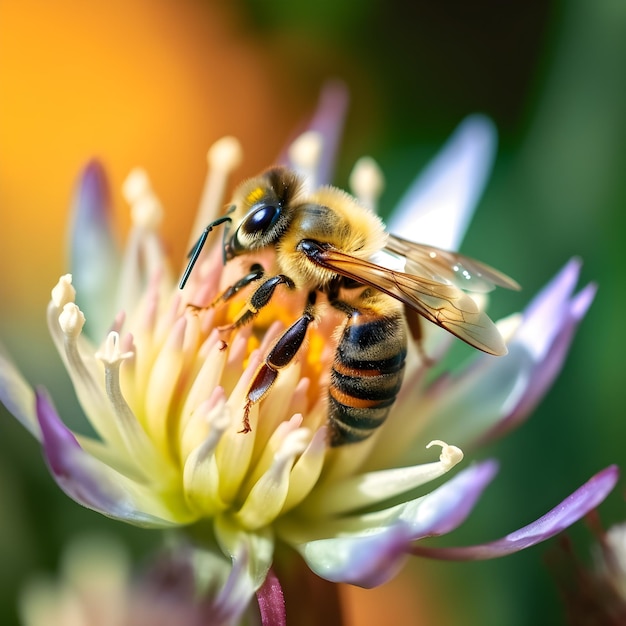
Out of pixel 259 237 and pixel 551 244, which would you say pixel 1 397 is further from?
pixel 551 244

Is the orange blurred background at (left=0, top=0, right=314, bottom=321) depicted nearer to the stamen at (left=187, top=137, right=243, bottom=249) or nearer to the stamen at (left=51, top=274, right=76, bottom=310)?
the stamen at (left=187, top=137, right=243, bottom=249)

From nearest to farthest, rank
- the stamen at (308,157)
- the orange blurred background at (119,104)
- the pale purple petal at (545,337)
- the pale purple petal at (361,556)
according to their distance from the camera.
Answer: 1. the pale purple petal at (361,556)
2. the pale purple petal at (545,337)
3. the stamen at (308,157)
4. the orange blurred background at (119,104)

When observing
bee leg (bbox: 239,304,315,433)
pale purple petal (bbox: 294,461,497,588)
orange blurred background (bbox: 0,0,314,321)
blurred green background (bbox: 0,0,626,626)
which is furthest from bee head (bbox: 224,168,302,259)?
orange blurred background (bbox: 0,0,314,321)

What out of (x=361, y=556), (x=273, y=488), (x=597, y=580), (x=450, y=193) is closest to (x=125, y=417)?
(x=273, y=488)

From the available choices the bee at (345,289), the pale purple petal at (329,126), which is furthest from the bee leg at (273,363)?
the pale purple petal at (329,126)

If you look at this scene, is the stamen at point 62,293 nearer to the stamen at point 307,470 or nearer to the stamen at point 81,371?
the stamen at point 81,371

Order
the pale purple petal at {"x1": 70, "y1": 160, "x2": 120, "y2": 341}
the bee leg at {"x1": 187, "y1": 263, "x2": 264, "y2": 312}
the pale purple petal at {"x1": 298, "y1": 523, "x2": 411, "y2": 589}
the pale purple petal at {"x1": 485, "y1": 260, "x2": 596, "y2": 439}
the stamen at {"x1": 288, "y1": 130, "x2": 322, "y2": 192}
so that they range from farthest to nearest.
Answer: the stamen at {"x1": 288, "y1": 130, "x2": 322, "y2": 192}
the pale purple petal at {"x1": 70, "y1": 160, "x2": 120, "y2": 341}
the pale purple petal at {"x1": 485, "y1": 260, "x2": 596, "y2": 439}
the bee leg at {"x1": 187, "y1": 263, "x2": 264, "y2": 312}
the pale purple petal at {"x1": 298, "y1": 523, "x2": 411, "y2": 589}
